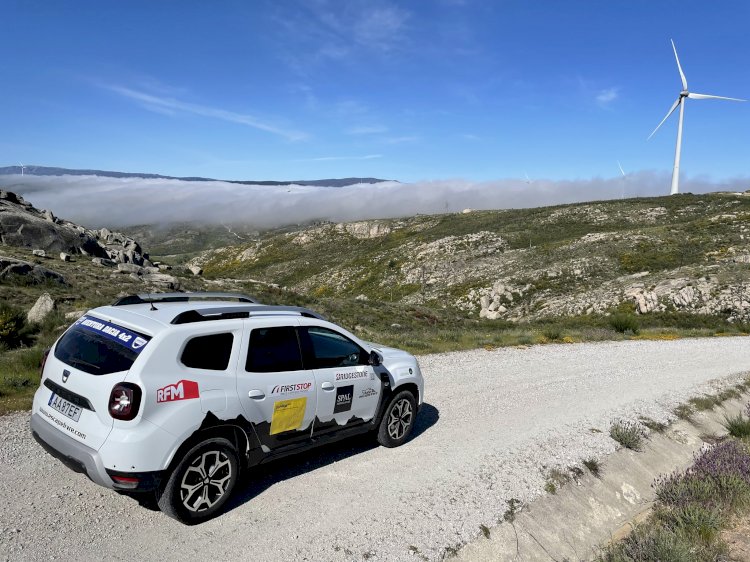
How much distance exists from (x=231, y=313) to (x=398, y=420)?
11.0 ft

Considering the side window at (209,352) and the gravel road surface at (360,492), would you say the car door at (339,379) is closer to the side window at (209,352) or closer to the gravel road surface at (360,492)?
the gravel road surface at (360,492)

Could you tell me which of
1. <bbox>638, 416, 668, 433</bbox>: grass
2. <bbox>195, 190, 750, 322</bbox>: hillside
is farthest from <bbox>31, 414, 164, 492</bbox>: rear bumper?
<bbox>195, 190, 750, 322</bbox>: hillside

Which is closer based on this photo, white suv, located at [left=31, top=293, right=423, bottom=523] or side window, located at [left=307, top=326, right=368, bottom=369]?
white suv, located at [left=31, top=293, right=423, bottom=523]

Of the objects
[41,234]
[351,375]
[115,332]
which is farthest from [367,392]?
[41,234]

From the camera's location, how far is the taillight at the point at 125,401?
4.46 metres

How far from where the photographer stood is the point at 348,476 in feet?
20.9

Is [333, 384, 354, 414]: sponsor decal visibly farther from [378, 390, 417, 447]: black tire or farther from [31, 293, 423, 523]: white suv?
[378, 390, 417, 447]: black tire

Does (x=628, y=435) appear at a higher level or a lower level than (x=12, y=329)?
lower

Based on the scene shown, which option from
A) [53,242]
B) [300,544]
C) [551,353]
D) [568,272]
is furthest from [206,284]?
[568,272]

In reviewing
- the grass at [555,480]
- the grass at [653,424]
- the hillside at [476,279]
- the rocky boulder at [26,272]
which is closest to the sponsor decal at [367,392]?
the grass at [555,480]

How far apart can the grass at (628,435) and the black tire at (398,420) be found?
3.92m

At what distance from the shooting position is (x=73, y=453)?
4.64 m

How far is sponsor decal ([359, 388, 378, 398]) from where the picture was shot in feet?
22.0

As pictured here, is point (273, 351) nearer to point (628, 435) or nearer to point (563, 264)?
point (628, 435)
